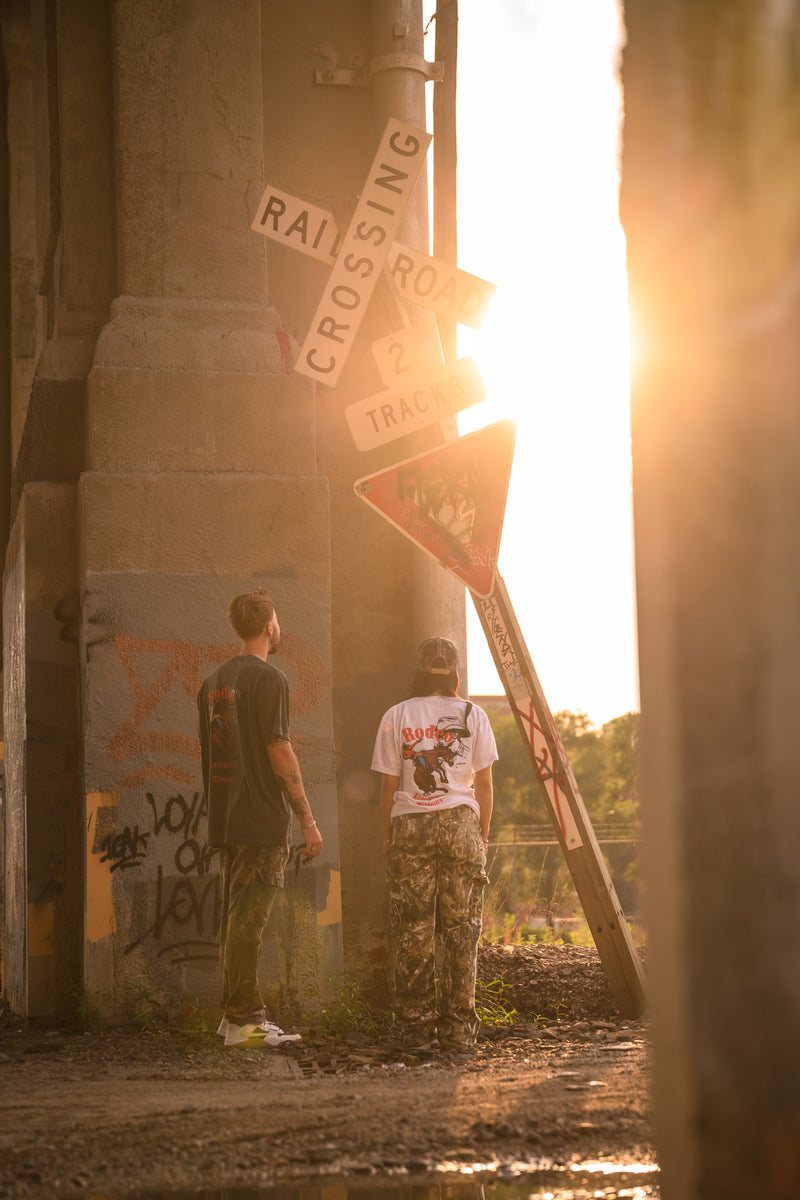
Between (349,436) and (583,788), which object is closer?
(349,436)

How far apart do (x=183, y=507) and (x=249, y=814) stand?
1926 mm

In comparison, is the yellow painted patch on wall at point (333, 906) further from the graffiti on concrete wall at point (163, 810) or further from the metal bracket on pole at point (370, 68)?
the metal bracket on pole at point (370, 68)

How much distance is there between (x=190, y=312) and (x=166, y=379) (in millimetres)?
500

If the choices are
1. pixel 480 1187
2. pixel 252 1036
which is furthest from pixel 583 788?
pixel 480 1187

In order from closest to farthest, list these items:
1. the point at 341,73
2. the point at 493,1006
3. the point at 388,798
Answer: the point at 388,798
the point at 493,1006
the point at 341,73

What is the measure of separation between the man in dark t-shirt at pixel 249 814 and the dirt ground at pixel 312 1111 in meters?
0.26

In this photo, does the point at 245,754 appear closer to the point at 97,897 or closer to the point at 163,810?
the point at 163,810

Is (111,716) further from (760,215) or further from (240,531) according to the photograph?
(760,215)

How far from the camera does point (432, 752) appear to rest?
5930 mm

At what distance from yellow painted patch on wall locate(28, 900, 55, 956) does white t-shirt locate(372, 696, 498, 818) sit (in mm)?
2168

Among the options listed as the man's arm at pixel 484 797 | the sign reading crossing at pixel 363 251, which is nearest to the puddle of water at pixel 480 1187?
the man's arm at pixel 484 797

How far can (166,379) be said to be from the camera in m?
7.01

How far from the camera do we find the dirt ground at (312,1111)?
3.54 metres

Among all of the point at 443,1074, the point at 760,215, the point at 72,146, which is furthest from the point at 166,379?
the point at 760,215
